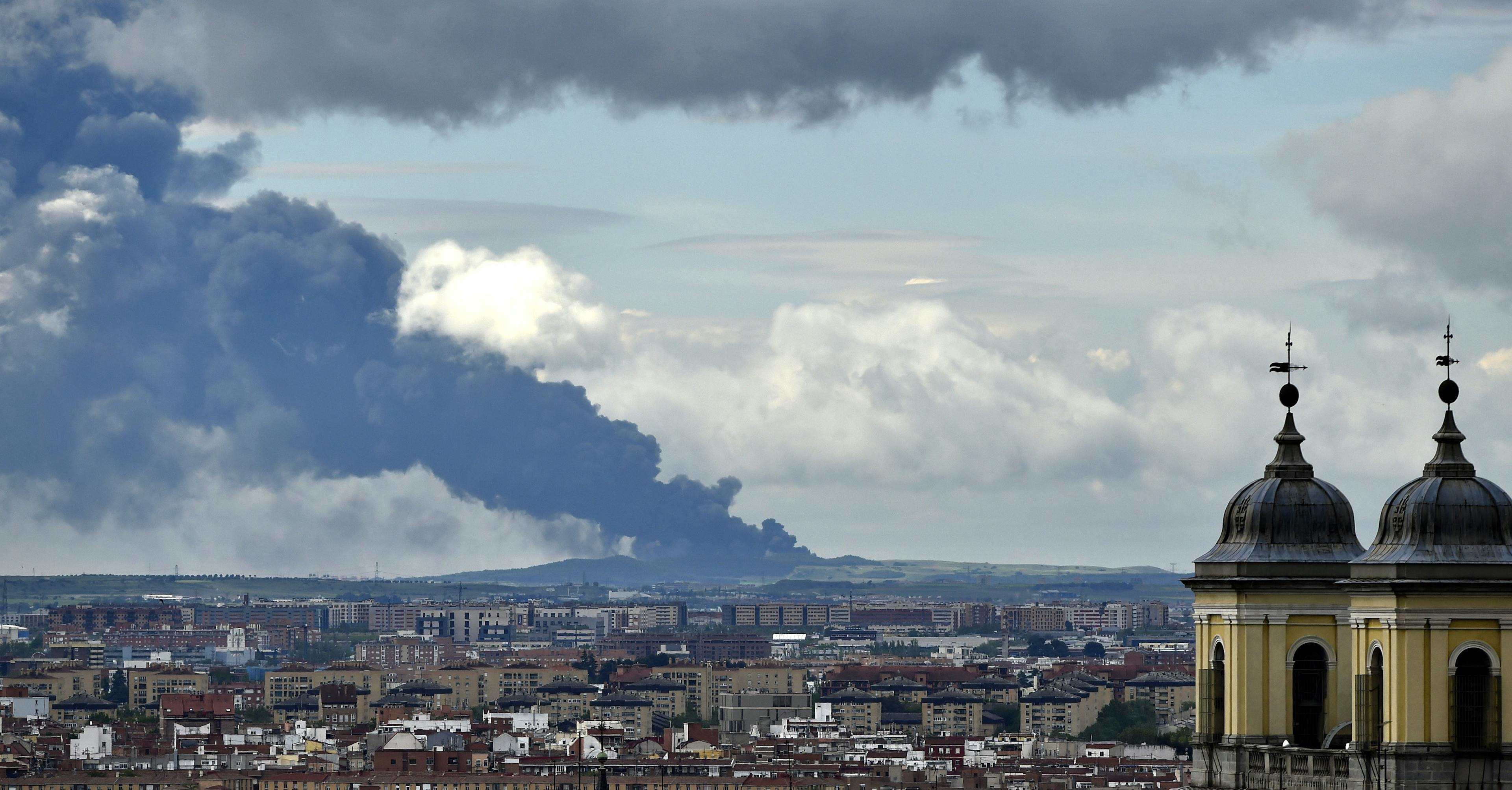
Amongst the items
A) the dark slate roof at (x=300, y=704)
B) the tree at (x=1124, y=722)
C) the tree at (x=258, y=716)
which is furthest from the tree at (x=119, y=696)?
the tree at (x=1124, y=722)

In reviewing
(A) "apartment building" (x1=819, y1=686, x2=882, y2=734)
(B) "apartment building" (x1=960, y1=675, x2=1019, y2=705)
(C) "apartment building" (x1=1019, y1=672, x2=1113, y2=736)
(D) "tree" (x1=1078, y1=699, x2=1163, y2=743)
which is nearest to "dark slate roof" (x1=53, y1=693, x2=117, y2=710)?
(A) "apartment building" (x1=819, y1=686, x2=882, y2=734)

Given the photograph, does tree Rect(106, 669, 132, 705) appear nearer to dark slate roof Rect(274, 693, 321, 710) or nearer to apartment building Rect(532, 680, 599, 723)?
dark slate roof Rect(274, 693, 321, 710)

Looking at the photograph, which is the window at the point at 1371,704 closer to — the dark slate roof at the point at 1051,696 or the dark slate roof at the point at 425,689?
the dark slate roof at the point at 1051,696

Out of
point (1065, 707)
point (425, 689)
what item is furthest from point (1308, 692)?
point (425, 689)

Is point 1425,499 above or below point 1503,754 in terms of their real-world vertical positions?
above

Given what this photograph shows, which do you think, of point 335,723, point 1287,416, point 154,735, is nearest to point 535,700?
point 335,723

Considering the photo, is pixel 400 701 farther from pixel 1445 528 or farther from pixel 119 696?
pixel 1445 528

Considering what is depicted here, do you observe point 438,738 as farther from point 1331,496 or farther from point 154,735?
point 1331,496
